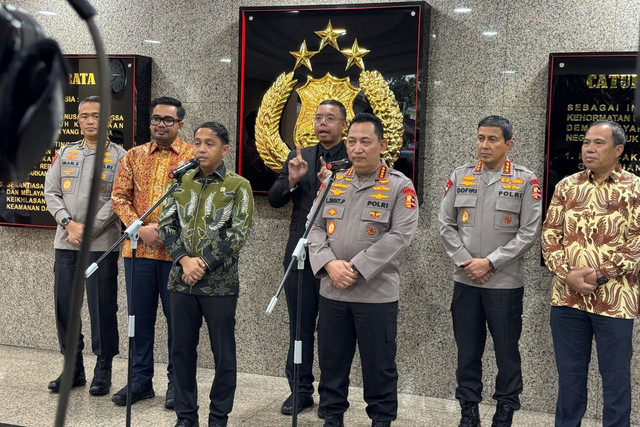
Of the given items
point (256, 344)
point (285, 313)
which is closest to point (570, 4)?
point (285, 313)

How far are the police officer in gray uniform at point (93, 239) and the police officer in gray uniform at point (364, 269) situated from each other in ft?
4.48

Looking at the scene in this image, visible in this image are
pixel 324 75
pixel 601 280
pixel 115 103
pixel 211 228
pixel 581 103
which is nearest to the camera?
pixel 601 280

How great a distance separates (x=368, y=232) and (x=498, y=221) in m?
0.65

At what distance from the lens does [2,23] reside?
96cm

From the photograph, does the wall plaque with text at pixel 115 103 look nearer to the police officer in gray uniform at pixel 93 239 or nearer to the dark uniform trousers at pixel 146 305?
the police officer in gray uniform at pixel 93 239

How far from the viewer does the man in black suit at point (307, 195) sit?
4.00m

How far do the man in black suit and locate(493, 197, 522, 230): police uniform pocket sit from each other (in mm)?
848

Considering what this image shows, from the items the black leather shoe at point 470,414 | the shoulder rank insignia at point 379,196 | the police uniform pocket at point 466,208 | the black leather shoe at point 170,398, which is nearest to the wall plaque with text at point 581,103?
the police uniform pocket at point 466,208

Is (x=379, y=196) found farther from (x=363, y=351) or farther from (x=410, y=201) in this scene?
(x=363, y=351)

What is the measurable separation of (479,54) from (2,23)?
143 inches

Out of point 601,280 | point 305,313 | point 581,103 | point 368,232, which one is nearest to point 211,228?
point 368,232

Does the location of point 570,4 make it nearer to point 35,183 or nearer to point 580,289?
point 580,289

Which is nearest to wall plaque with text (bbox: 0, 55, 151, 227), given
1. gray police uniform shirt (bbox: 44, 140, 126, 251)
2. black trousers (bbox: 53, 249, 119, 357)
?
gray police uniform shirt (bbox: 44, 140, 126, 251)

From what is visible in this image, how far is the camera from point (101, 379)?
4.32m
